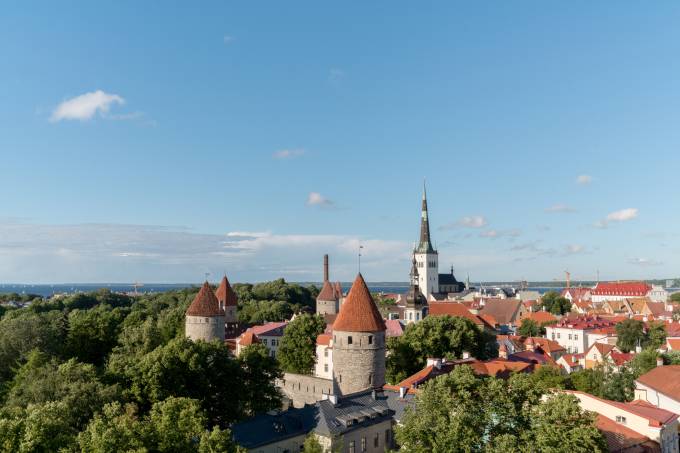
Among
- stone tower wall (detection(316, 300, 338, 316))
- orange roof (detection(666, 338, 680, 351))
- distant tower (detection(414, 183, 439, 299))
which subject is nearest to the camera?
orange roof (detection(666, 338, 680, 351))

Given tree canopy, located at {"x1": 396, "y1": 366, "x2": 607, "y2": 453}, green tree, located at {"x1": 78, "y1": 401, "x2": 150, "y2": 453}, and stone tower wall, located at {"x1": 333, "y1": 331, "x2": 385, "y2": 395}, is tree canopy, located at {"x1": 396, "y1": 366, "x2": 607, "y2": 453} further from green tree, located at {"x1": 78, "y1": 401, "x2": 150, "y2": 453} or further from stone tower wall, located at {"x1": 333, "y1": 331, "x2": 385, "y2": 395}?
stone tower wall, located at {"x1": 333, "y1": 331, "x2": 385, "y2": 395}

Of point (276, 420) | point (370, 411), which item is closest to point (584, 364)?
point (370, 411)

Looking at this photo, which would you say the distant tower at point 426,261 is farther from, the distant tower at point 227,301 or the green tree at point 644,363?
the green tree at point 644,363

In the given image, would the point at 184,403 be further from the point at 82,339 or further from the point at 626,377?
the point at 82,339

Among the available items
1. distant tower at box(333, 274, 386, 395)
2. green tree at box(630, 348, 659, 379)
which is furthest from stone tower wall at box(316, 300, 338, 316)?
distant tower at box(333, 274, 386, 395)

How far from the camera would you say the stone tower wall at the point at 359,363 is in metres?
37.0

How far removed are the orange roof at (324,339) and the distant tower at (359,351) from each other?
47.1 feet

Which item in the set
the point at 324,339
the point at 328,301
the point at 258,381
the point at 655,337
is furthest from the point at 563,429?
the point at 328,301

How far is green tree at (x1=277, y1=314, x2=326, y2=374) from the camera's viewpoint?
5253 centimetres

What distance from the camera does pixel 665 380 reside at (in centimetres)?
3716

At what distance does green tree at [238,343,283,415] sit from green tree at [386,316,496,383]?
1133 centimetres

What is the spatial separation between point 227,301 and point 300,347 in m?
19.9

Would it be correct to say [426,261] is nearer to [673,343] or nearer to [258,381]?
[673,343]

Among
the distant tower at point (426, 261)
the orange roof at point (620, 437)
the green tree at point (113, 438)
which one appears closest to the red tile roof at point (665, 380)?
the orange roof at point (620, 437)
